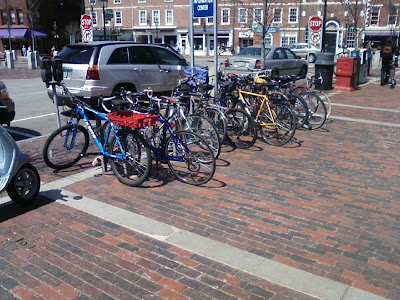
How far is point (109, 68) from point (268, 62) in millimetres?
8234

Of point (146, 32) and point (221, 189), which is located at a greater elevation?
point (146, 32)

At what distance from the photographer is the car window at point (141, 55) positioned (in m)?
10.4

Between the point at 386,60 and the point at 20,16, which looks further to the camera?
the point at 20,16

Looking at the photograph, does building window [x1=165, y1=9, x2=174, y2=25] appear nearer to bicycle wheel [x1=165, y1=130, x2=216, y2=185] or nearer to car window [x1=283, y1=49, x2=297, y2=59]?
car window [x1=283, y1=49, x2=297, y2=59]

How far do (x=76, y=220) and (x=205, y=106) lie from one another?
337 centimetres

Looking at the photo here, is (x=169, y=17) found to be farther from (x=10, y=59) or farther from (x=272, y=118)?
(x=272, y=118)

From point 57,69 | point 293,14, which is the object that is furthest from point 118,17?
point 57,69

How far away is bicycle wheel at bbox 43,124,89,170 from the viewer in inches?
242

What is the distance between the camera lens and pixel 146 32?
2227 inches

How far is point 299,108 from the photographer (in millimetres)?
8664

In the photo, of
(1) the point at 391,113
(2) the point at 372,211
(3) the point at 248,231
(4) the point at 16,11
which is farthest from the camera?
(4) the point at 16,11

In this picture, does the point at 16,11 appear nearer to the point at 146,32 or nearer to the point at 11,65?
the point at 146,32

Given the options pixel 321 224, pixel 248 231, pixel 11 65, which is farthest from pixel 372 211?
pixel 11 65

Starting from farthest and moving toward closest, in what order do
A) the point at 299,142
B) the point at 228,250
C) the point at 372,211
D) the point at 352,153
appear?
the point at 299,142
the point at 352,153
the point at 372,211
the point at 228,250
